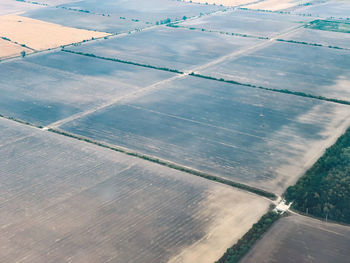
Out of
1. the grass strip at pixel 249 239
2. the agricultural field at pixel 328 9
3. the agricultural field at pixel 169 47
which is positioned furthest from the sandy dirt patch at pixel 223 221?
the agricultural field at pixel 328 9

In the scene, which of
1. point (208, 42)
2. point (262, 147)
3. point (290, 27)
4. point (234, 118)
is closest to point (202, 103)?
point (234, 118)

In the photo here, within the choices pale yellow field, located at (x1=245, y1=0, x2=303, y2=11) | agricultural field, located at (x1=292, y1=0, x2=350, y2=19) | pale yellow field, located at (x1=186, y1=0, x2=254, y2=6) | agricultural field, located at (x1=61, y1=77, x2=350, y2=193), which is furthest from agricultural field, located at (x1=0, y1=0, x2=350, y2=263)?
pale yellow field, located at (x1=186, y1=0, x2=254, y2=6)

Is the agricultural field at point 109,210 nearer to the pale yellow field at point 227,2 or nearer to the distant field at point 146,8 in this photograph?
the distant field at point 146,8

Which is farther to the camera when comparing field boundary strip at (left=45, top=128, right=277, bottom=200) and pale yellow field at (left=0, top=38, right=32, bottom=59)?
pale yellow field at (left=0, top=38, right=32, bottom=59)

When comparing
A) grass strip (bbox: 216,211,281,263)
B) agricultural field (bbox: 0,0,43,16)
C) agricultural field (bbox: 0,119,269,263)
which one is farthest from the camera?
agricultural field (bbox: 0,0,43,16)

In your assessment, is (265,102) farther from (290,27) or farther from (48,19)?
(48,19)

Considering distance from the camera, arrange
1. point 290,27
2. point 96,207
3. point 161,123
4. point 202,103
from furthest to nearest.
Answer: point 290,27 → point 202,103 → point 161,123 → point 96,207

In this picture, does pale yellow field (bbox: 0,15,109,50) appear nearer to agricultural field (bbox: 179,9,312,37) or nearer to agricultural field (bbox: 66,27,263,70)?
agricultural field (bbox: 66,27,263,70)
